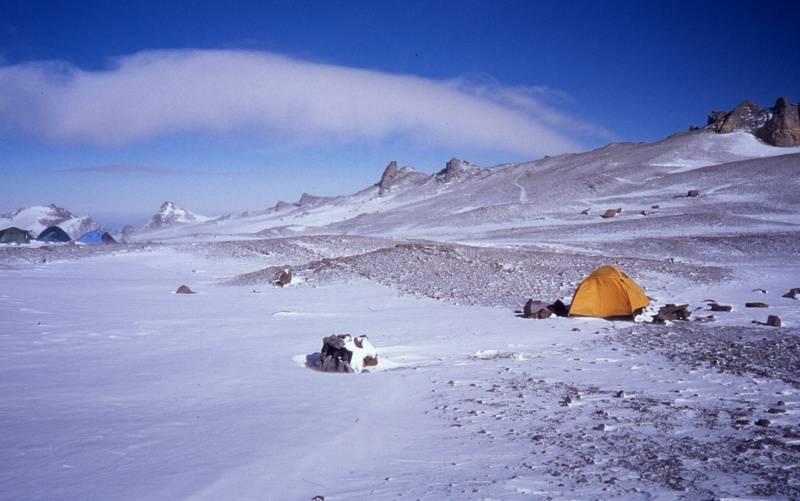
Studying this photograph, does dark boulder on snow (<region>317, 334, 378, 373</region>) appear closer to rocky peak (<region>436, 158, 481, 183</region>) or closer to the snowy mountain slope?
the snowy mountain slope

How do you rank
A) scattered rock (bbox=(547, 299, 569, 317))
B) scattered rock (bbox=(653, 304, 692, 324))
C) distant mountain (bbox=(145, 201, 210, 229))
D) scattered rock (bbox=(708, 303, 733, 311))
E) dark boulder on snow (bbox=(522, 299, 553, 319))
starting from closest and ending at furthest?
scattered rock (bbox=(653, 304, 692, 324)), dark boulder on snow (bbox=(522, 299, 553, 319)), scattered rock (bbox=(547, 299, 569, 317)), scattered rock (bbox=(708, 303, 733, 311)), distant mountain (bbox=(145, 201, 210, 229))

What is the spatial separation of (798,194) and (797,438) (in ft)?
171

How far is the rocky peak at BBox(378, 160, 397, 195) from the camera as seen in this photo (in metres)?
105

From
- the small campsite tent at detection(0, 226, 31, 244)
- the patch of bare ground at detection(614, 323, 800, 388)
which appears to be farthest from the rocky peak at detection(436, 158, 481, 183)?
the patch of bare ground at detection(614, 323, 800, 388)

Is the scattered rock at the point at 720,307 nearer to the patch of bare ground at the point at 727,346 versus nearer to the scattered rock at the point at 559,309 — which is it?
the patch of bare ground at the point at 727,346

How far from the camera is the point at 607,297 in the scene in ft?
50.4

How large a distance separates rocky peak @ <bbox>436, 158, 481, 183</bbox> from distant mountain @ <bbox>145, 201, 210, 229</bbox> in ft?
193

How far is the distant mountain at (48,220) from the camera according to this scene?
7297 centimetres

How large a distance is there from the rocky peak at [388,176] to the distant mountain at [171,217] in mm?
45406

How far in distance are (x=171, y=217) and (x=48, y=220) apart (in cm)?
5137

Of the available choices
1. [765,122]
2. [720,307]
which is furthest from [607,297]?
[765,122]

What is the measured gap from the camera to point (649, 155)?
7612 centimetres

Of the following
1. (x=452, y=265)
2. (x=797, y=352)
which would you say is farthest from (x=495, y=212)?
(x=797, y=352)

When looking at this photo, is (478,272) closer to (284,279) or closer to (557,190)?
(284,279)
